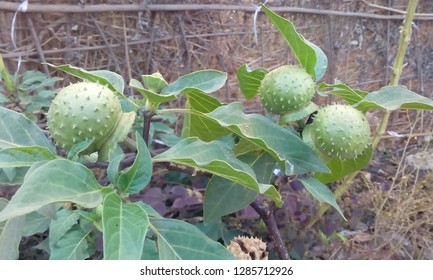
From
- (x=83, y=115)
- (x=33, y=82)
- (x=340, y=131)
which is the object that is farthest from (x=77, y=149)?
(x=33, y=82)

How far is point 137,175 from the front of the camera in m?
0.65

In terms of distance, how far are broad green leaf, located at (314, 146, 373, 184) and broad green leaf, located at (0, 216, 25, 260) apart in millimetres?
504

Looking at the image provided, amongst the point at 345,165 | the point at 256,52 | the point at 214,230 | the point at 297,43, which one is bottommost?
the point at 214,230

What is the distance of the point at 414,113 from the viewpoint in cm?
263

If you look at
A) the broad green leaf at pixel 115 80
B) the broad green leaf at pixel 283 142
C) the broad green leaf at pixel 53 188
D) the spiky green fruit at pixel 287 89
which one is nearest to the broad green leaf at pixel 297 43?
the spiky green fruit at pixel 287 89

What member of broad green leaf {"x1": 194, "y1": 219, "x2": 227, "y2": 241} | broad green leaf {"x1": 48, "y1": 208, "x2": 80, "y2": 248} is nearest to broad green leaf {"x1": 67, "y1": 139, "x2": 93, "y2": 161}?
broad green leaf {"x1": 48, "y1": 208, "x2": 80, "y2": 248}

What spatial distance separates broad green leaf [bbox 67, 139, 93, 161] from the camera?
632mm

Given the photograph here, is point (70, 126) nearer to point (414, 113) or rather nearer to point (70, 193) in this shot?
point (70, 193)

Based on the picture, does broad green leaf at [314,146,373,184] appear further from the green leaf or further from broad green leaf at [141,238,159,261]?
the green leaf

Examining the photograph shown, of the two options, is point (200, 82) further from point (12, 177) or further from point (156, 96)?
point (12, 177)

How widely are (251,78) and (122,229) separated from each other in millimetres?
398

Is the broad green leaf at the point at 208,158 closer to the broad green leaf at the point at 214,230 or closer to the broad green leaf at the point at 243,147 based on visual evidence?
the broad green leaf at the point at 243,147

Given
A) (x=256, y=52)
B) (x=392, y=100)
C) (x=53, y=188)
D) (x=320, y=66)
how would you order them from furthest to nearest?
(x=256, y=52)
(x=320, y=66)
(x=392, y=100)
(x=53, y=188)

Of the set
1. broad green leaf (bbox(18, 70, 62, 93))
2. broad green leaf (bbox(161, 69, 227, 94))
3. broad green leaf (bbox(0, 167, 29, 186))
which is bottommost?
broad green leaf (bbox(18, 70, 62, 93))
